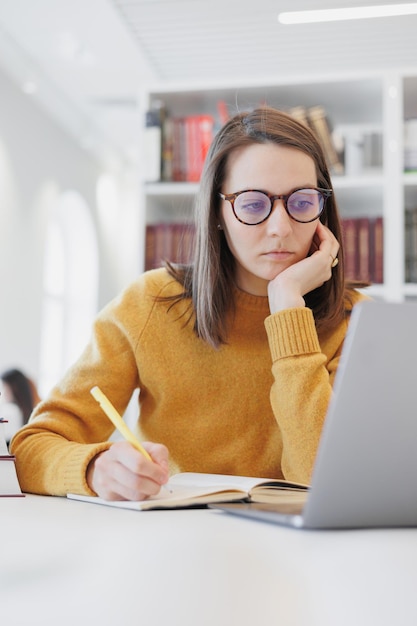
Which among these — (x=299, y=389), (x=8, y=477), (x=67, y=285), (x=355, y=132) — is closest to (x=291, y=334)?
(x=299, y=389)

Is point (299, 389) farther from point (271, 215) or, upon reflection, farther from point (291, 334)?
point (271, 215)

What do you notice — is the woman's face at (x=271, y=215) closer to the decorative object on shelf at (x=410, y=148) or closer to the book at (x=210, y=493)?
the book at (x=210, y=493)

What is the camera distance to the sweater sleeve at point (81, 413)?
1.02 m

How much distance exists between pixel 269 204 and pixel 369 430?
2.25ft

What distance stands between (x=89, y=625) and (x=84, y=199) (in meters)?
5.69

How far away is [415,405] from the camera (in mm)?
679

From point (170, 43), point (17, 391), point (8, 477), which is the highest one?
point (170, 43)

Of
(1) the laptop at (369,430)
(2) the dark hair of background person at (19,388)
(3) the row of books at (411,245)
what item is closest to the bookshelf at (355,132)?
(3) the row of books at (411,245)

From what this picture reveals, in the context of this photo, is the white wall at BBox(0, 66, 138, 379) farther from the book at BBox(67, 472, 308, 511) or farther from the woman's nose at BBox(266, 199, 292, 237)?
the book at BBox(67, 472, 308, 511)

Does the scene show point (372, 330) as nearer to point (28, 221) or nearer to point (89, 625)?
point (89, 625)

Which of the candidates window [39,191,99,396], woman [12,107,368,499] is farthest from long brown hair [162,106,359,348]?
window [39,191,99,396]

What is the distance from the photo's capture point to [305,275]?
1325mm

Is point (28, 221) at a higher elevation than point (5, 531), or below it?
higher

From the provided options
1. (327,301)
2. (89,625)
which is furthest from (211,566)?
(327,301)
